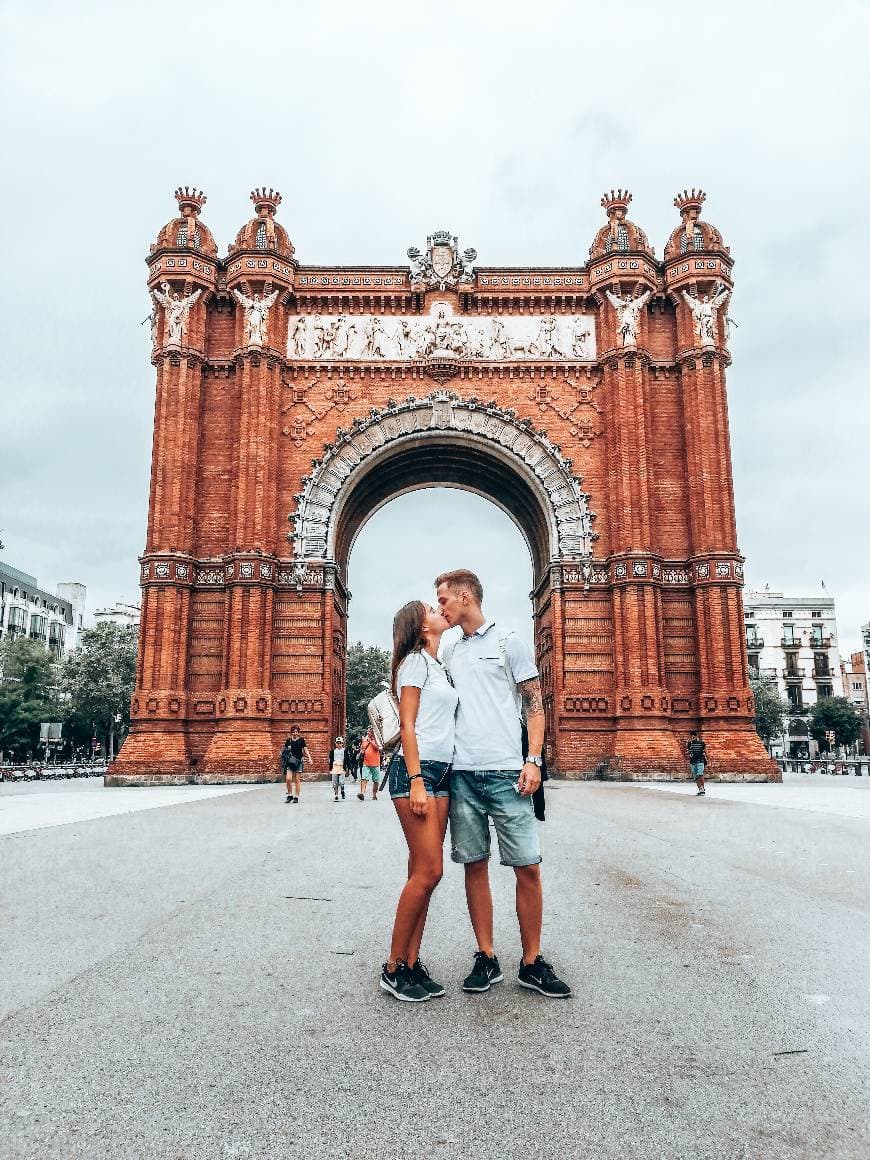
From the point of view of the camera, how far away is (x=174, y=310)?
1063 inches

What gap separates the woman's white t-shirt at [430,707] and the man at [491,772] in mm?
97

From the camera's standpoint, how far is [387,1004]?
384 centimetres

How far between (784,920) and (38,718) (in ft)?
150

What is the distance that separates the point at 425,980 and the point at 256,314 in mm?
25920

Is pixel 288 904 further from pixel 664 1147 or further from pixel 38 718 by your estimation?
pixel 38 718

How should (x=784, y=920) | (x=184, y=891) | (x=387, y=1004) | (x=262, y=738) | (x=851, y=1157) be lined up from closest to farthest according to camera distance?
(x=851, y=1157), (x=387, y=1004), (x=784, y=920), (x=184, y=891), (x=262, y=738)

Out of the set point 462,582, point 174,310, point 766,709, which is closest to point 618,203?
point 174,310

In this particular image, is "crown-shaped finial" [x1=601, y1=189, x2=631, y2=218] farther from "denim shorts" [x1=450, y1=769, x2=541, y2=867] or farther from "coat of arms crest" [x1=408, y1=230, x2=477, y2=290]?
"denim shorts" [x1=450, y1=769, x2=541, y2=867]

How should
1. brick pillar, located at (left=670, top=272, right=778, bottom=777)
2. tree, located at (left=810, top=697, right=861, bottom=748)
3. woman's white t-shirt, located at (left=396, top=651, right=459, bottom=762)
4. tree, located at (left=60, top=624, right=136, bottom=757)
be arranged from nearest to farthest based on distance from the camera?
1. woman's white t-shirt, located at (left=396, top=651, right=459, bottom=762)
2. brick pillar, located at (left=670, top=272, right=778, bottom=777)
3. tree, located at (left=60, top=624, right=136, bottom=757)
4. tree, located at (left=810, top=697, right=861, bottom=748)

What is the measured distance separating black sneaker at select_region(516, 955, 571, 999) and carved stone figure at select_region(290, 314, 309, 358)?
26087 mm

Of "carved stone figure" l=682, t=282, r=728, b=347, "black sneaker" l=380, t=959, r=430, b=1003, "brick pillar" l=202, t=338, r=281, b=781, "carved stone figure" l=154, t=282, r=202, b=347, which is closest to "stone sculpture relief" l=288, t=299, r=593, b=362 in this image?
"brick pillar" l=202, t=338, r=281, b=781

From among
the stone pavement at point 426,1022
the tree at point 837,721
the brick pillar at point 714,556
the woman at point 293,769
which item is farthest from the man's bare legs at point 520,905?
the tree at point 837,721

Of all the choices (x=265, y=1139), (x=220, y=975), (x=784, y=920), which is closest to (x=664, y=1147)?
(x=265, y=1139)

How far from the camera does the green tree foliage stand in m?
45.1
